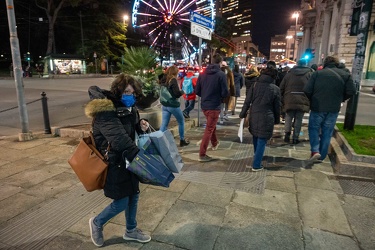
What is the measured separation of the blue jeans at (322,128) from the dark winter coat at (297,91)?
98cm

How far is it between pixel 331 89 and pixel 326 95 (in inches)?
5.5

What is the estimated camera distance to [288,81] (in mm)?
6359

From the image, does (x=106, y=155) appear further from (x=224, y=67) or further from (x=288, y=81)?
(x=224, y=67)

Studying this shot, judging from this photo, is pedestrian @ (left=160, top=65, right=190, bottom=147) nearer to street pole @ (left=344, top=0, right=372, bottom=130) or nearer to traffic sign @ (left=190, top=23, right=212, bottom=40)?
traffic sign @ (left=190, top=23, right=212, bottom=40)

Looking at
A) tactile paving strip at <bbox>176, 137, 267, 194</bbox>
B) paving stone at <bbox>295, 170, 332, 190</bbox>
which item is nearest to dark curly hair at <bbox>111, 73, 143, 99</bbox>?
tactile paving strip at <bbox>176, 137, 267, 194</bbox>

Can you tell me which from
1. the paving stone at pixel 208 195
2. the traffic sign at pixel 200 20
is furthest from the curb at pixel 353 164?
the traffic sign at pixel 200 20

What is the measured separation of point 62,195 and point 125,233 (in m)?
1.52

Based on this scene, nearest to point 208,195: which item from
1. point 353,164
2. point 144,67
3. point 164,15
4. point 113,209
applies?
point 113,209

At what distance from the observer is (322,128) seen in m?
5.21

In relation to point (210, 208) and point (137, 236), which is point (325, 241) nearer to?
point (210, 208)

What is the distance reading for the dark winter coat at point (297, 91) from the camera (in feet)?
20.1

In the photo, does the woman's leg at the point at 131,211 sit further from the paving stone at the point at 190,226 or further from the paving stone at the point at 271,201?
the paving stone at the point at 271,201

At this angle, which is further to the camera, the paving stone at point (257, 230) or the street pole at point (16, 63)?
the street pole at point (16, 63)

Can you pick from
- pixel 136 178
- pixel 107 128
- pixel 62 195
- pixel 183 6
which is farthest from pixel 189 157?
pixel 183 6
